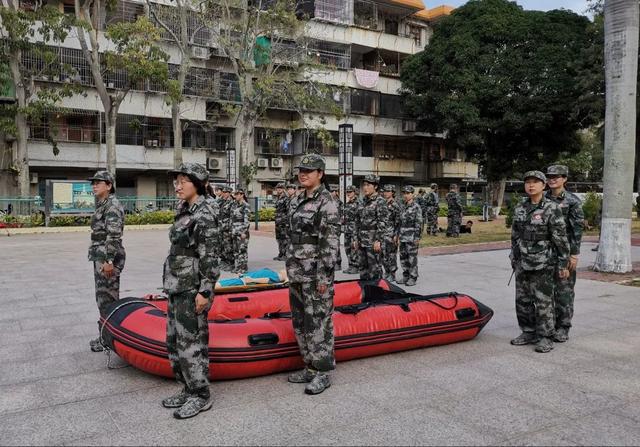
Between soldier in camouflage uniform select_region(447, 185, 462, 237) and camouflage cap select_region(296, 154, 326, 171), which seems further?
soldier in camouflage uniform select_region(447, 185, 462, 237)

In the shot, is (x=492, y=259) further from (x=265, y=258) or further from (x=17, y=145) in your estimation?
(x=17, y=145)

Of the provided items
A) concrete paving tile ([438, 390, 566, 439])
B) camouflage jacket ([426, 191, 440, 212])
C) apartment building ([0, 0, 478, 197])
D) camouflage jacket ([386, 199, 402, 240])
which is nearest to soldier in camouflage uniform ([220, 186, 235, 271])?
camouflage jacket ([386, 199, 402, 240])

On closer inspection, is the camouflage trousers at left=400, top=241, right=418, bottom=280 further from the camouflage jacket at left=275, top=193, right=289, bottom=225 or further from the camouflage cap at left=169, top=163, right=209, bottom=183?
the camouflage cap at left=169, top=163, right=209, bottom=183

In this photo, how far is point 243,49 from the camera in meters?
23.8

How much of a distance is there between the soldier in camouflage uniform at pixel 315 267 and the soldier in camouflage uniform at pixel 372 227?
518 centimetres

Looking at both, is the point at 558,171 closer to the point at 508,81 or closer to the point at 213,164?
the point at 508,81

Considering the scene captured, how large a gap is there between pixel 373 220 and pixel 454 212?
35.0ft

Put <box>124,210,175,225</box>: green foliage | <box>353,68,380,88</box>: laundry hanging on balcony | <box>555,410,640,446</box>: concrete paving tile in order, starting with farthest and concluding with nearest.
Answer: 1. <box>353,68,380,88</box>: laundry hanging on balcony
2. <box>124,210,175,225</box>: green foliage
3. <box>555,410,640,446</box>: concrete paving tile

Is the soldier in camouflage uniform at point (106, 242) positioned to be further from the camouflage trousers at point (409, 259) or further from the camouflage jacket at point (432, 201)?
the camouflage jacket at point (432, 201)

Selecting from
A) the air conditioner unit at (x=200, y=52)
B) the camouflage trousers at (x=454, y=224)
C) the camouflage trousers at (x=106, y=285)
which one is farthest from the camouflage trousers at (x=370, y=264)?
the air conditioner unit at (x=200, y=52)

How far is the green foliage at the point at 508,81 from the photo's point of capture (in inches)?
1200

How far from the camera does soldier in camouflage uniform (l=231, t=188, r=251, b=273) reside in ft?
39.0

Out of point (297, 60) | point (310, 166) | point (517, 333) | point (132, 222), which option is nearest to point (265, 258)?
point (517, 333)

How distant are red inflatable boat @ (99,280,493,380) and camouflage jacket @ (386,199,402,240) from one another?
349 cm
